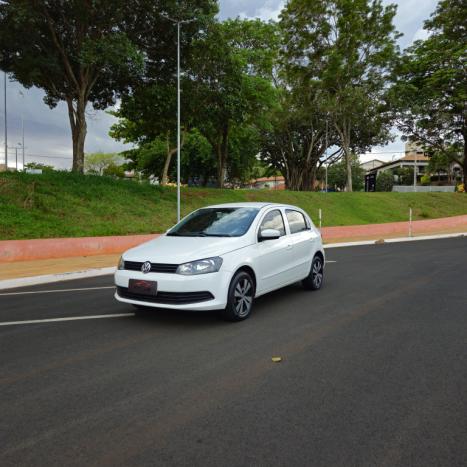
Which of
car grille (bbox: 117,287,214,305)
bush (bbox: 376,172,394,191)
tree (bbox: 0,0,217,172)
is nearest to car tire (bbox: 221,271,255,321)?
car grille (bbox: 117,287,214,305)

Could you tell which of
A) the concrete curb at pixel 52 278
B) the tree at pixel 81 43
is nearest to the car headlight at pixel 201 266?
the concrete curb at pixel 52 278

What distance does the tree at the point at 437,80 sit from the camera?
111 feet

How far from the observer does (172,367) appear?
4055 mm

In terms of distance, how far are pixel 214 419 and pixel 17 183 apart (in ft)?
50.2

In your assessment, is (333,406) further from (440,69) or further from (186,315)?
(440,69)

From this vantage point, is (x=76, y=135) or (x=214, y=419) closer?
(x=214, y=419)

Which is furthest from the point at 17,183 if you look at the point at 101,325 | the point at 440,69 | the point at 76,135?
the point at 440,69

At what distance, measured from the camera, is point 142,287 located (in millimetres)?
5250

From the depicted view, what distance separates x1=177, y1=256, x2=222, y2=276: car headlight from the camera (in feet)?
16.8

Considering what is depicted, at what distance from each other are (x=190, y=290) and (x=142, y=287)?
0.65 meters

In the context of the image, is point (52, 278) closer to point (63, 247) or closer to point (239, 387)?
point (63, 247)

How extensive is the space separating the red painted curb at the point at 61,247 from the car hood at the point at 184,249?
740cm

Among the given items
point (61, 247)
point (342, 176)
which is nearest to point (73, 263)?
point (61, 247)

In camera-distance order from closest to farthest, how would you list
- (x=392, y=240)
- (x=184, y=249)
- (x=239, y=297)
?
(x=184, y=249) < (x=239, y=297) < (x=392, y=240)
